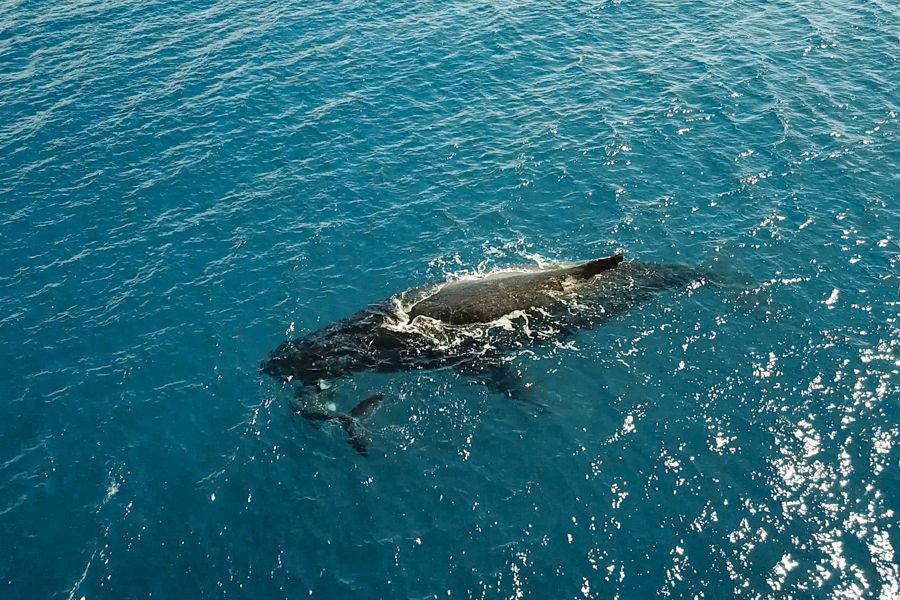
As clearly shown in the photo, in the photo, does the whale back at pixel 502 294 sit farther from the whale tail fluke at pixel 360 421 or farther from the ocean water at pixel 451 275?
the whale tail fluke at pixel 360 421

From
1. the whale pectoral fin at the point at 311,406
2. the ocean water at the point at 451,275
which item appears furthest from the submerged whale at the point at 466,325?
the ocean water at the point at 451,275

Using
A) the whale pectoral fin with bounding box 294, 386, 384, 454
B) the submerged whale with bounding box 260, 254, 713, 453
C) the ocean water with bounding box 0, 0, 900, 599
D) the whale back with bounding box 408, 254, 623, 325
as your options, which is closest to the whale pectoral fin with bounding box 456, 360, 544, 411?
the submerged whale with bounding box 260, 254, 713, 453

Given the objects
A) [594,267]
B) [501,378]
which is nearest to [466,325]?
[501,378]

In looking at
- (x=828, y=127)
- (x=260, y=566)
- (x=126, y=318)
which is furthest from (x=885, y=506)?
(x=126, y=318)

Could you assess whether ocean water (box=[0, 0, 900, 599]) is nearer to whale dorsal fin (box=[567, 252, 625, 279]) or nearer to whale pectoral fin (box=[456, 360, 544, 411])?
whale pectoral fin (box=[456, 360, 544, 411])

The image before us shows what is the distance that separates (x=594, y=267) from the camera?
40.8 meters

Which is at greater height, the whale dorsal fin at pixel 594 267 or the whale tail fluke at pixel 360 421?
the whale dorsal fin at pixel 594 267

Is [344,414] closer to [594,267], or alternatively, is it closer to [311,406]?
[311,406]

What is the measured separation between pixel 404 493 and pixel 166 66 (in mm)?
53697

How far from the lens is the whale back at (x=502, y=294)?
40188 millimetres

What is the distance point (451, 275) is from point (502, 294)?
502cm

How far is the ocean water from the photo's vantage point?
30.7 meters

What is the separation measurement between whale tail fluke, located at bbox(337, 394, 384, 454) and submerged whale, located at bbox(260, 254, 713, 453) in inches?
3.9

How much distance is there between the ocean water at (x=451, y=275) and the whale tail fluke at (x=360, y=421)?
720 millimetres
